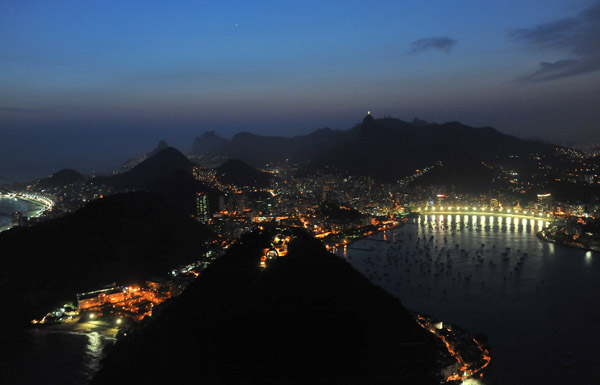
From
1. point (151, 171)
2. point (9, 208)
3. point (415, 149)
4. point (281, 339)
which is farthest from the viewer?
point (415, 149)

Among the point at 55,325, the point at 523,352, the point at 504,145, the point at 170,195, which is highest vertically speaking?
the point at 504,145

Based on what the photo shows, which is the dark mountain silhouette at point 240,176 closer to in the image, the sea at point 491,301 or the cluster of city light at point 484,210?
the cluster of city light at point 484,210

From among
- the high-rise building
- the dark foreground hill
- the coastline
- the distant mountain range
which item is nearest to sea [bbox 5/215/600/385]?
the dark foreground hill

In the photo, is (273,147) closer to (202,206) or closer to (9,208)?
(9,208)

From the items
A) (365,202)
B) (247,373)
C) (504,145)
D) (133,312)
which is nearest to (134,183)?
(365,202)

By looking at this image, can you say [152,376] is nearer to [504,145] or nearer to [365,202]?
[365,202]

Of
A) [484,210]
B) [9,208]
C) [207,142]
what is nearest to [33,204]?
[9,208]
